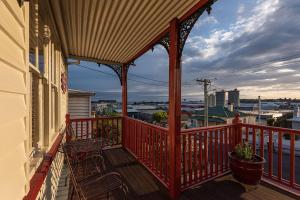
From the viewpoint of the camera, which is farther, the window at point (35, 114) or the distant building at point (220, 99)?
the distant building at point (220, 99)

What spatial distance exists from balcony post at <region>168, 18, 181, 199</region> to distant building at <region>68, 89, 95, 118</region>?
26.6 ft

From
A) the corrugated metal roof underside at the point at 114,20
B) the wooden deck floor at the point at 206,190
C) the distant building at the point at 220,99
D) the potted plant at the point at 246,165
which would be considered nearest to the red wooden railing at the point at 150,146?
the wooden deck floor at the point at 206,190

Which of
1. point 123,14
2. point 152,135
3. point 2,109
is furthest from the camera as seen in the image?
point 152,135

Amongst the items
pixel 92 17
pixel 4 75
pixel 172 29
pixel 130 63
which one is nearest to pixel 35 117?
pixel 4 75

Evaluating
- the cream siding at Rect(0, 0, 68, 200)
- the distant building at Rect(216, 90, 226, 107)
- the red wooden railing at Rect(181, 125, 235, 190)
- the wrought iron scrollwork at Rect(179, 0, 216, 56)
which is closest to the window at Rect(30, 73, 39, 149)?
the cream siding at Rect(0, 0, 68, 200)

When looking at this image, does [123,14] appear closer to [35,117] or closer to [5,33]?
[35,117]

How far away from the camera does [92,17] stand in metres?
2.87

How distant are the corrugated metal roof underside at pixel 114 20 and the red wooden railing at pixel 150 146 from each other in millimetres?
1898

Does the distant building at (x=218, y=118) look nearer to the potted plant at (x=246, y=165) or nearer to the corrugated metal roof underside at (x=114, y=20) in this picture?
the potted plant at (x=246, y=165)

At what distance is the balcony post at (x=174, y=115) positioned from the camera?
2.88m

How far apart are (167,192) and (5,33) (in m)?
3.13

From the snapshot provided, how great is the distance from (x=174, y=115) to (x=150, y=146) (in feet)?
4.74

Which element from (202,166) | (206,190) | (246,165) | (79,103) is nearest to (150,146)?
(202,166)

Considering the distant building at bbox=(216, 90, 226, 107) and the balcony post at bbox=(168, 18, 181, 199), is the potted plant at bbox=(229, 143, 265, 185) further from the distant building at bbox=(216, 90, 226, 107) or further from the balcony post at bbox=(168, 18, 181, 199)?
the distant building at bbox=(216, 90, 226, 107)
